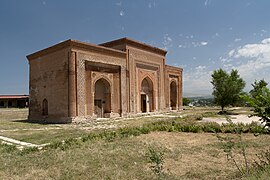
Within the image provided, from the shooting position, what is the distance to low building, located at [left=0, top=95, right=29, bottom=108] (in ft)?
165

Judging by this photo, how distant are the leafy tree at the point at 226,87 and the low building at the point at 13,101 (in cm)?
4300

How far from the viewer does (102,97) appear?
21156 mm

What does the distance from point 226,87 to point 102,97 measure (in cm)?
1450

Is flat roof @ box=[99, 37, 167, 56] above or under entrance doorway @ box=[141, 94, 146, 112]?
above

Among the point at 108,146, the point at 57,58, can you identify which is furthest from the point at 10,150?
the point at 57,58

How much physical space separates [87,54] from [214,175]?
1592cm

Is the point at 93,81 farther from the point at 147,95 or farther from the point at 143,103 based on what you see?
the point at 147,95

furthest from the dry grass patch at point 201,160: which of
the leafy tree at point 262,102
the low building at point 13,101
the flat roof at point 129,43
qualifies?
the low building at point 13,101

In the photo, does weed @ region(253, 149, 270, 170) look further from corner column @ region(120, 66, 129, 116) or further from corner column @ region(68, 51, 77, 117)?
corner column @ region(120, 66, 129, 116)

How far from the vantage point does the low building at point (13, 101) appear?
50.4m

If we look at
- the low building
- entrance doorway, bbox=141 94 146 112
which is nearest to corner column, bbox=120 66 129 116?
entrance doorway, bbox=141 94 146 112

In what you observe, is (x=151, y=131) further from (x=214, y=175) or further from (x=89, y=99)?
(x=89, y=99)

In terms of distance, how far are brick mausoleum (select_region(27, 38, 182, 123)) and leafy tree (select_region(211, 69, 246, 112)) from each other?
265 inches

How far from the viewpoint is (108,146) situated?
23.8 ft
